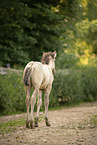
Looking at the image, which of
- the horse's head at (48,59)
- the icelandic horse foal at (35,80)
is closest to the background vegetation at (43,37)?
the horse's head at (48,59)

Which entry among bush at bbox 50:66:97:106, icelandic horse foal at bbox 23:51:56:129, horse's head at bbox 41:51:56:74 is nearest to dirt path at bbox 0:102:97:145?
icelandic horse foal at bbox 23:51:56:129

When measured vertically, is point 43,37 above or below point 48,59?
above

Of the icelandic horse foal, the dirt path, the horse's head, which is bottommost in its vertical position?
the dirt path

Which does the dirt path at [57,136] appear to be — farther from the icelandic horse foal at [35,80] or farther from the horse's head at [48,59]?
the horse's head at [48,59]

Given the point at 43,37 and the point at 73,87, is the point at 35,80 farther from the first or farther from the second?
the point at 43,37

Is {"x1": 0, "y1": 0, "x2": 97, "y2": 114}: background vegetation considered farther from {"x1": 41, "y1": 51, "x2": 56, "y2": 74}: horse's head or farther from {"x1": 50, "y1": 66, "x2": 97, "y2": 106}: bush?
{"x1": 41, "y1": 51, "x2": 56, "y2": 74}: horse's head

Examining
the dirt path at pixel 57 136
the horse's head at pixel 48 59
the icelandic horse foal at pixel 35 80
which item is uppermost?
the horse's head at pixel 48 59

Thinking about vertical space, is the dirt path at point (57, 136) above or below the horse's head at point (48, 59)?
below

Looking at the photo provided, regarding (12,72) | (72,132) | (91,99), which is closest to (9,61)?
(12,72)

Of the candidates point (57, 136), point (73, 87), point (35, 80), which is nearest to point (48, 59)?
point (35, 80)

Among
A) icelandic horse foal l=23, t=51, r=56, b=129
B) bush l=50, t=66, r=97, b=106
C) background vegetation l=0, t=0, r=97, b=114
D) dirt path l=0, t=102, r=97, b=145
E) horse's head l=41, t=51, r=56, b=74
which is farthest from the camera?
bush l=50, t=66, r=97, b=106

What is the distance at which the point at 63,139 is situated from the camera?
260 inches

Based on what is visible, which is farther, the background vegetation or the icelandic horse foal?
the background vegetation

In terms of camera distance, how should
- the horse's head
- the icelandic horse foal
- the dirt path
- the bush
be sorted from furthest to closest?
the bush → the horse's head → the icelandic horse foal → the dirt path
